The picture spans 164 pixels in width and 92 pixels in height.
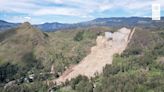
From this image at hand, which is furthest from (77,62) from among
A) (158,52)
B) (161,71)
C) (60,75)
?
(161,71)

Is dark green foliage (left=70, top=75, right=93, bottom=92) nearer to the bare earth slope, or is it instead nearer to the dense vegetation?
the dense vegetation

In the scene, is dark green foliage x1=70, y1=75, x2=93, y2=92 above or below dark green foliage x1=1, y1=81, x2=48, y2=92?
above

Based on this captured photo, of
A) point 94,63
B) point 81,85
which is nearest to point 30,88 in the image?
point 81,85

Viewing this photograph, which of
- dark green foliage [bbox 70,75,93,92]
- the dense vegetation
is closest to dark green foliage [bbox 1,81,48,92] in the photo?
the dense vegetation

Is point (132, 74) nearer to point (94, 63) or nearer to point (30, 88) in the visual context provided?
point (94, 63)

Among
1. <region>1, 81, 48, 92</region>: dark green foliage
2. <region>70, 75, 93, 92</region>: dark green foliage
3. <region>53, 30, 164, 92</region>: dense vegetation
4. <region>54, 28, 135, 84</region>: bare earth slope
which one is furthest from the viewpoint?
<region>54, 28, 135, 84</region>: bare earth slope

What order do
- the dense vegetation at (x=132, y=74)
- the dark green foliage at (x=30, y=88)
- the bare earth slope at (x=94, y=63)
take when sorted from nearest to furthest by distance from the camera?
Answer: the dense vegetation at (x=132, y=74)
the dark green foliage at (x=30, y=88)
the bare earth slope at (x=94, y=63)

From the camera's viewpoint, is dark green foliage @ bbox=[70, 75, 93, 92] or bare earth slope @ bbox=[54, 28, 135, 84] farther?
bare earth slope @ bbox=[54, 28, 135, 84]

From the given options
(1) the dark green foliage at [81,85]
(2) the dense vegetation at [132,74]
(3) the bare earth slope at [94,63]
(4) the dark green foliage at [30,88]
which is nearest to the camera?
(2) the dense vegetation at [132,74]

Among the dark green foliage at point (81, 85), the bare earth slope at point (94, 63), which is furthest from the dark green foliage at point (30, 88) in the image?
the bare earth slope at point (94, 63)

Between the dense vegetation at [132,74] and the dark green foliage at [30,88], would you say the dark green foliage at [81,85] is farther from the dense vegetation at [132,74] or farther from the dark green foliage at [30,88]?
the dark green foliage at [30,88]

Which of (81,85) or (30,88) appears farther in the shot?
(30,88)
